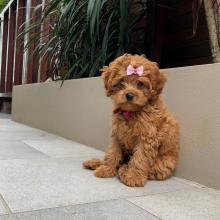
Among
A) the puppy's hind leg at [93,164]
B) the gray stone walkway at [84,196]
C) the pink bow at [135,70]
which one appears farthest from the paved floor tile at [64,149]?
the pink bow at [135,70]

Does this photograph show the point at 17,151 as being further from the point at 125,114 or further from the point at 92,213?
the point at 92,213

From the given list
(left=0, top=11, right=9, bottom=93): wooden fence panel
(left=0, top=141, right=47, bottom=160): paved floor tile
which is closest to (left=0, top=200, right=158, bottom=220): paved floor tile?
(left=0, top=141, right=47, bottom=160): paved floor tile

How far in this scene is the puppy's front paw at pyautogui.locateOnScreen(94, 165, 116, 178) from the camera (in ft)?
10.9

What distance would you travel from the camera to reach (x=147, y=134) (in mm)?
3154

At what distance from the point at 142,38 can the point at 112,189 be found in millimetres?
3489

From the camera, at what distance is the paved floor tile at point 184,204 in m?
2.46

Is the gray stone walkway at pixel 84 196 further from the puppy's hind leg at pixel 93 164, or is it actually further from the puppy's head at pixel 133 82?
the puppy's head at pixel 133 82

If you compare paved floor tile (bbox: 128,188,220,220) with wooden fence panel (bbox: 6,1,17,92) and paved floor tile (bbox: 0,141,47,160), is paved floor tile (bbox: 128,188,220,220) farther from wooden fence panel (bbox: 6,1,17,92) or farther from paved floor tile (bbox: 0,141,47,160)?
wooden fence panel (bbox: 6,1,17,92)

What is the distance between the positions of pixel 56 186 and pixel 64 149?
6.23 feet

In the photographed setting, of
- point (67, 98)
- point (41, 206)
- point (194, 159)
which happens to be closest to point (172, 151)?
point (194, 159)

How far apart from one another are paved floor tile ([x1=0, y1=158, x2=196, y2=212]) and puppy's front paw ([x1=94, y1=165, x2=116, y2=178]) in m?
0.05

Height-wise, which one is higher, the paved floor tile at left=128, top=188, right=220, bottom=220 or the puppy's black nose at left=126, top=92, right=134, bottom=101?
the puppy's black nose at left=126, top=92, right=134, bottom=101

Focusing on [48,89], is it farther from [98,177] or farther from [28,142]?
[98,177]

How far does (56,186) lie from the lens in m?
2.97
